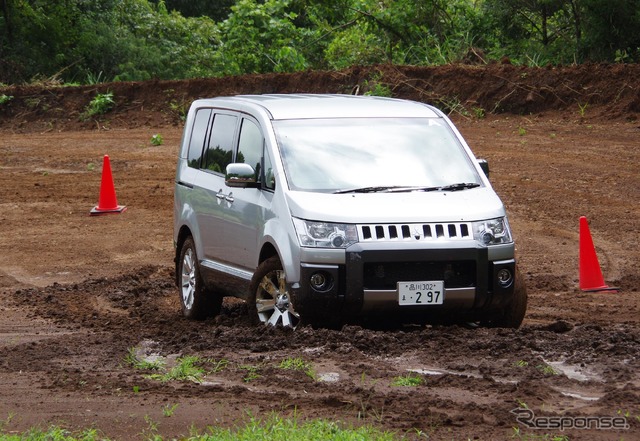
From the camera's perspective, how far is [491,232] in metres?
8.51

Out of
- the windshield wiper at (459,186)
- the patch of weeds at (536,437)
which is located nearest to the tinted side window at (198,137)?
the windshield wiper at (459,186)

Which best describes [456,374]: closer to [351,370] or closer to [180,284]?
[351,370]

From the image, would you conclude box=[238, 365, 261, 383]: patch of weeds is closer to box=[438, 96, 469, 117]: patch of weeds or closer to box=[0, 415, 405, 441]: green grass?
box=[0, 415, 405, 441]: green grass

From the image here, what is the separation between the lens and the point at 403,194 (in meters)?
8.73

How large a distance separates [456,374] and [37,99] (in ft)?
80.1

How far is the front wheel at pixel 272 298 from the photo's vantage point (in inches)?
340

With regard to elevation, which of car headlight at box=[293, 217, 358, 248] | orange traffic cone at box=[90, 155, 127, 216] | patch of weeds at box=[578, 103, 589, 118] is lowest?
orange traffic cone at box=[90, 155, 127, 216]

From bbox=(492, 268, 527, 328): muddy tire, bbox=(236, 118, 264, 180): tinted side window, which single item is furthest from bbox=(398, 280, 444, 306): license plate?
bbox=(236, 118, 264, 180): tinted side window

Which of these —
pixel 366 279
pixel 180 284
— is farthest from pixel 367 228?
pixel 180 284

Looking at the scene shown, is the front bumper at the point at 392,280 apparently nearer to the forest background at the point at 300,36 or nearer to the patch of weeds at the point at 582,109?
the patch of weeds at the point at 582,109

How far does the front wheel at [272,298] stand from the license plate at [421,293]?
0.80m

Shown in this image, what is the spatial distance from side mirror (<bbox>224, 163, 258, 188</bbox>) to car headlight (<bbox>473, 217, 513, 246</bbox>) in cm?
186

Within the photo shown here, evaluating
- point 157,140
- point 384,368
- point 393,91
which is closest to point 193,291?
point 384,368

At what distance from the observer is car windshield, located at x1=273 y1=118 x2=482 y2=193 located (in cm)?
894
